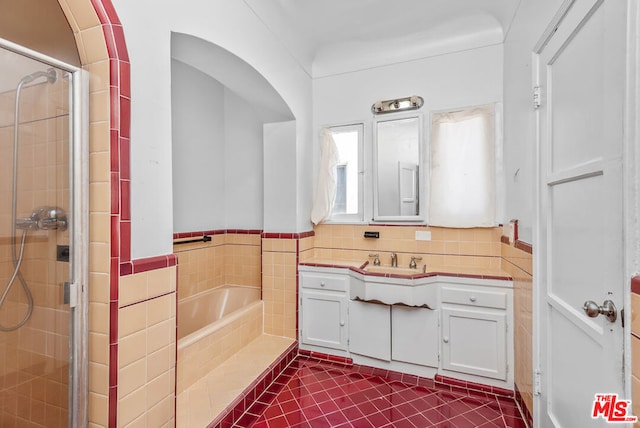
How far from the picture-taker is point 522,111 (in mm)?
1886

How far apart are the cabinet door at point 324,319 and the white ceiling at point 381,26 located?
2221 mm

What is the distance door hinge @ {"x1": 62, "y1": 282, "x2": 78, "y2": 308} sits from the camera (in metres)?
1.20

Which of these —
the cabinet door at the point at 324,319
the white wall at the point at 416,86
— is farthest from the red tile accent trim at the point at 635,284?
the white wall at the point at 416,86

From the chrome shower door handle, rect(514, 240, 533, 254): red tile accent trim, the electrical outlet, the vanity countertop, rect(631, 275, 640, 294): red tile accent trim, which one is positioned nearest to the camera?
rect(631, 275, 640, 294): red tile accent trim

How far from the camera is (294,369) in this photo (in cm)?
246

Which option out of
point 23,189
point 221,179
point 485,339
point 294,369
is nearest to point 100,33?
point 23,189

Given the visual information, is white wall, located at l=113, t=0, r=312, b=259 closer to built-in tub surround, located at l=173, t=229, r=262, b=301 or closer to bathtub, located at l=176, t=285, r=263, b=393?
bathtub, located at l=176, t=285, r=263, b=393

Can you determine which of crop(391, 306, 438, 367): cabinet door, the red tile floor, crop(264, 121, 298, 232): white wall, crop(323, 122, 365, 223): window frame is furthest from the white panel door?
crop(264, 121, 298, 232): white wall

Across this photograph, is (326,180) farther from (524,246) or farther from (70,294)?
(70,294)

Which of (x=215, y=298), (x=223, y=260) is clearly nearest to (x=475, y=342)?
(x=215, y=298)

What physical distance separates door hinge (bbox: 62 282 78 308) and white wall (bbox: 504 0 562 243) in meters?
2.25

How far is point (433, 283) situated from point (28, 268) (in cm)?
237

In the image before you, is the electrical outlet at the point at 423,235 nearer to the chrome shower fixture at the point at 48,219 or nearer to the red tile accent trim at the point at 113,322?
the red tile accent trim at the point at 113,322

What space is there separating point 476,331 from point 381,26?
2584 millimetres
